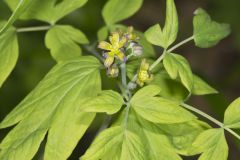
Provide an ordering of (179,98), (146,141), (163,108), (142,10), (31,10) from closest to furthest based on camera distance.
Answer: (163,108)
(146,141)
(179,98)
(31,10)
(142,10)

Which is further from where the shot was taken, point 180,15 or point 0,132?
point 180,15

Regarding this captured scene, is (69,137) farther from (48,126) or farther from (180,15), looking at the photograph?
(180,15)

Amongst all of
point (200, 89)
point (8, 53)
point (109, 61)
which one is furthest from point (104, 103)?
point (8, 53)

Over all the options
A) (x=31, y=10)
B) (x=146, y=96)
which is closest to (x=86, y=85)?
(x=146, y=96)

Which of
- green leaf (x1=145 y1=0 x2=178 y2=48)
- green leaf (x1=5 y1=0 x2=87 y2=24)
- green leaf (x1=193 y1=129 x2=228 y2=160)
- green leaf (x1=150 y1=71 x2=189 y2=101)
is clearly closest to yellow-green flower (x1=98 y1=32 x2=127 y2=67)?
green leaf (x1=145 y1=0 x2=178 y2=48)

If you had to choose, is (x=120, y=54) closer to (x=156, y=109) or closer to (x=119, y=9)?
(x=156, y=109)

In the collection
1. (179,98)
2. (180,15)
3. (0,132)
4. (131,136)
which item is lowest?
(180,15)

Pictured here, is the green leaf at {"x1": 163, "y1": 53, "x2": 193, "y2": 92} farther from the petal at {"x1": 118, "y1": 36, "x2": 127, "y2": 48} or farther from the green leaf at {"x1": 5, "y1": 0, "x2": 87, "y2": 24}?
the green leaf at {"x1": 5, "y1": 0, "x2": 87, "y2": 24}
